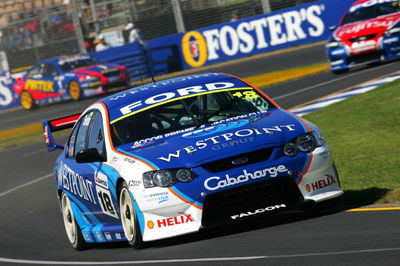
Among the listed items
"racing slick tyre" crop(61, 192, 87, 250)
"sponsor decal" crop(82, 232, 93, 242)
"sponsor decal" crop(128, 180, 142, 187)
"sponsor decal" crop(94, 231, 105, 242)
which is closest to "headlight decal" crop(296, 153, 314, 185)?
"sponsor decal" crop(128, 180, 142, 187)

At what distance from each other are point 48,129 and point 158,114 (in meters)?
2.15

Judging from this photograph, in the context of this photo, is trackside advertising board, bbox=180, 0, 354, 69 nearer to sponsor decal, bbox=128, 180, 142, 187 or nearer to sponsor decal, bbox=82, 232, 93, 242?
sponsor decal, bbox=82, 232, 93, 242

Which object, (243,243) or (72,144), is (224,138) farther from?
(72,144)

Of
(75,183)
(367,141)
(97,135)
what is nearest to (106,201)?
(97,135)

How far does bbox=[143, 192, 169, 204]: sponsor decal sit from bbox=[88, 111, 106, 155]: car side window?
1.02 m

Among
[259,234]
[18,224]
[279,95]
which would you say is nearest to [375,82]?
[279,95]

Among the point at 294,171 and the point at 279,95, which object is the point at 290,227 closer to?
the point at 294,171

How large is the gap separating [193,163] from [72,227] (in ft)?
8.26

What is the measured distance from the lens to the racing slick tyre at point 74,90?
30.4 metres

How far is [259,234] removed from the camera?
7156mm

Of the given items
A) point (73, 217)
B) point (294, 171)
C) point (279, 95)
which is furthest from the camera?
point (279, 95)

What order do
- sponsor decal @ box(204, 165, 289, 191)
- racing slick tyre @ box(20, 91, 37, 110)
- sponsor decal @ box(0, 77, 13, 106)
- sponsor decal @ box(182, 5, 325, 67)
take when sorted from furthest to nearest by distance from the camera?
sponsor decal @ box(0, 77, 13, 106)
racing slick tyre @ box(20, 91, 37, 110)
sponsor decal @ box(182, 5, 325, 67)
sponsor decal @ box(204, 165, 289, 191)

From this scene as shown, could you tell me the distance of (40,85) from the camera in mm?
31922

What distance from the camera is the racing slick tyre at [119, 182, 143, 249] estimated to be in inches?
285
